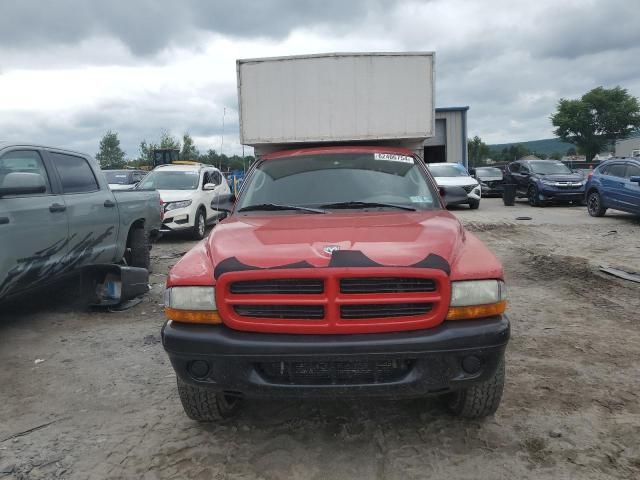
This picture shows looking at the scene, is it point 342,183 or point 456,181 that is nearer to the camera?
point 342,183

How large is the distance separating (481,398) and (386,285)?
92 centimetres

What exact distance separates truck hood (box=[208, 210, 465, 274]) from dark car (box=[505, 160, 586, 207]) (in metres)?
15.3

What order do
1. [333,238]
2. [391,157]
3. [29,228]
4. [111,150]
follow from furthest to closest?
[111,150] → [29,228] → [391,157] → [333,238]

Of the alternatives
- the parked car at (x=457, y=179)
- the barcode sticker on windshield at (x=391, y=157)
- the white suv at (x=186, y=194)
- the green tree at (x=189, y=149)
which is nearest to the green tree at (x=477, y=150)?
the green tree at (x=189, y=149)

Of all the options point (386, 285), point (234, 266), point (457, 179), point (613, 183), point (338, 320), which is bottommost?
point (338, 320)

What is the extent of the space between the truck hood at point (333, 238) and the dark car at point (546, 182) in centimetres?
1534

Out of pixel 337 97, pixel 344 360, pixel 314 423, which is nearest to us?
pixel 344 360

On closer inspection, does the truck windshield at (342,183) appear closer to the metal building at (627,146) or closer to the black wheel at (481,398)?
the black wheel at (481,398)

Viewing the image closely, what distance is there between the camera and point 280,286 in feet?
8.65

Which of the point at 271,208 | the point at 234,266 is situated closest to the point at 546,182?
the point at 271,208

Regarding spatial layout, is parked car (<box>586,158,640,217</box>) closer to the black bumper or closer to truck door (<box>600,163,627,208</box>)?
truck door (<box>600,163,627,208</box>)

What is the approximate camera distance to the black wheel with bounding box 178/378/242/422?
2959 millimetres

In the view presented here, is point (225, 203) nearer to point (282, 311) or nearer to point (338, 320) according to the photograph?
point (282, 311)

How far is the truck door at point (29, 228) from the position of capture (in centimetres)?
440
